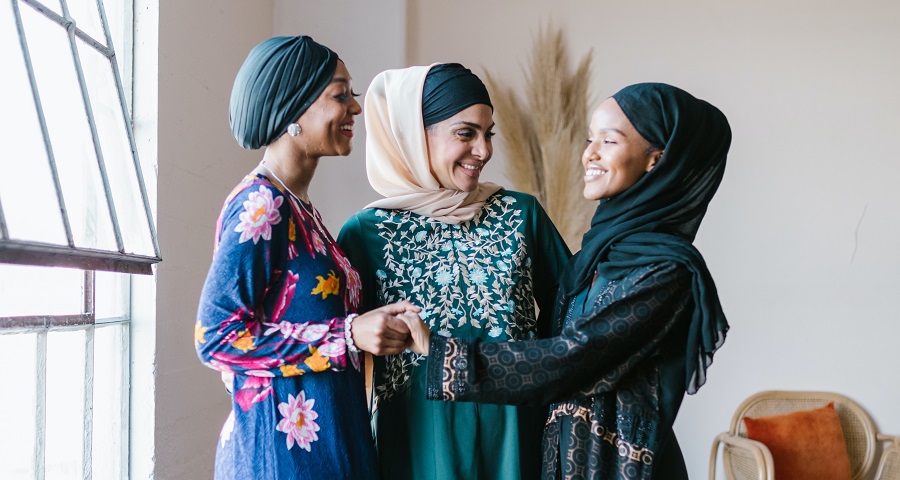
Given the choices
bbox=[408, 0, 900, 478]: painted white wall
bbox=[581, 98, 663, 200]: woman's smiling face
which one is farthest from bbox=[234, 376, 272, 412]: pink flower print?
bbox=[408, 0, 900, 478]: painted white wall

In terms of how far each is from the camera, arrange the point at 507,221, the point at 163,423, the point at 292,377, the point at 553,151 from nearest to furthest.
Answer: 1. the point at 292,377
2. the point at 507,221
3. the point at 163,423
4. the point at 553,151

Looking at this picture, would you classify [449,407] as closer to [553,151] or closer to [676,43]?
[553,151]

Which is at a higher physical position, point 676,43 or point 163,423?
point 676,43

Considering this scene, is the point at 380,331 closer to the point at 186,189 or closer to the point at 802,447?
the point at 186,189

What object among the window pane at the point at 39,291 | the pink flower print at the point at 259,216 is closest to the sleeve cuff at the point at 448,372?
the pink flower print at the point at 259,216

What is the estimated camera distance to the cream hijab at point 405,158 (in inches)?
68.0

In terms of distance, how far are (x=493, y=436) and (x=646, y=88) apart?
757 mm

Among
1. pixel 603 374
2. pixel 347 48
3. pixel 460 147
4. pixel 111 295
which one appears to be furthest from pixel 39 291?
pixel 347 48

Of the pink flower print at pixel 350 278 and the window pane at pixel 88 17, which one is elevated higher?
the window pane at pixel 88 17

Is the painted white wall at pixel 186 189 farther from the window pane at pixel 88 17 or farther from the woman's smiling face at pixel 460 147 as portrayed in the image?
the woman's smiling face at pixel 460 147

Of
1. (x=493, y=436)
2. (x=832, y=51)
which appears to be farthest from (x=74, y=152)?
(x=832, y=51)

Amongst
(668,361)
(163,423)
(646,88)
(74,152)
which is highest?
(646,88)

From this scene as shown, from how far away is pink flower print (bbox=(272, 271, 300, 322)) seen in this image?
1.38 m

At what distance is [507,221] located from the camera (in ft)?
5.72
